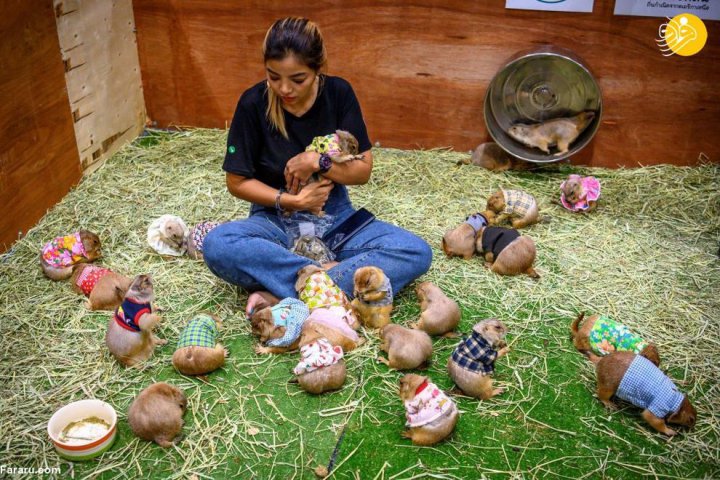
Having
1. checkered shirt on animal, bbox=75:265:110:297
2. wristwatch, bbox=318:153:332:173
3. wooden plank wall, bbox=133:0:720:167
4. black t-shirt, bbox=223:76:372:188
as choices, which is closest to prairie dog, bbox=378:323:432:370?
wristwatch, bbox=318:153:332:173

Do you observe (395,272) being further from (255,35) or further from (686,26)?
(686,26)

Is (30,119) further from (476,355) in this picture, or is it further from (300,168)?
(476,355)

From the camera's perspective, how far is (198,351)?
375 cm

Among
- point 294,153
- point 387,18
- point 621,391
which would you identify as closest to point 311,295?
Result: point 294,153

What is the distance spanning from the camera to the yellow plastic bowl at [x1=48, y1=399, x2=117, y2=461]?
3.20 meters

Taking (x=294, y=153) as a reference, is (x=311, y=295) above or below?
below

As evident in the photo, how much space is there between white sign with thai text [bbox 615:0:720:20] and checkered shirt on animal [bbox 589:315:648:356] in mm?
3576

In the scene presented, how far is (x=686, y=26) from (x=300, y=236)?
14.4 ft

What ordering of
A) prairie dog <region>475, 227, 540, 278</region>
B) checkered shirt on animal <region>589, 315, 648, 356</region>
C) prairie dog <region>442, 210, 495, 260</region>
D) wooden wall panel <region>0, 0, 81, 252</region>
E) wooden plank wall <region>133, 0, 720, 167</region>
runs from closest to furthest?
1. checkered shirt on animal <region>589, 315, 648, 356</region>
2. prairie dog <region>475, 227, 540, 278</region>
3. wooden wall panel <region>0, 0, 81, 252</region>
4. prairie dog <region>442, 210, 495, 260</region>
5. wooden plank wall <region>133, 0, 720, 167</region>

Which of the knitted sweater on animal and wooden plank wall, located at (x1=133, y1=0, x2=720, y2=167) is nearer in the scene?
the knitted sweater on animal

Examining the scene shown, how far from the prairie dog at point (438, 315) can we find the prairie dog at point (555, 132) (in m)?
2.89

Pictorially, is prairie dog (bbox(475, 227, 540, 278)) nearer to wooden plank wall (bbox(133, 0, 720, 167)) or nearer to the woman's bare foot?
the woman's bare foot

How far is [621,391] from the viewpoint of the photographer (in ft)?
11.6

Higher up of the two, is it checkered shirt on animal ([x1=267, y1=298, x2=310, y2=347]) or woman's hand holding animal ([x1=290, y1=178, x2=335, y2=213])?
woman's hand holding animal ([x1=290, y1=178, x2=335, y2=213])
